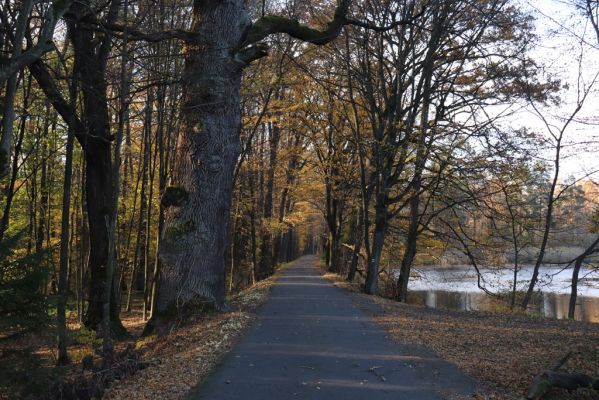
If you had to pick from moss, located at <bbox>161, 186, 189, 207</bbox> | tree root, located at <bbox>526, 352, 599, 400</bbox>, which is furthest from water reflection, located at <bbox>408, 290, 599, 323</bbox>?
tree root, located at <bbox>526, 352, 599, 400</bbox>

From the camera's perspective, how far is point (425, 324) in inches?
399

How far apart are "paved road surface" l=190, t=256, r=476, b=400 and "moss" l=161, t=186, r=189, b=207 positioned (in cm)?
290

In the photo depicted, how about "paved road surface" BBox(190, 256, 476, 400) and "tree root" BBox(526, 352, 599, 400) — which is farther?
"paved road surface" BBox(190, 256, 476, 400)

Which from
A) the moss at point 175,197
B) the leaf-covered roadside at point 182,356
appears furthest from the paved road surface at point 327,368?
the moss at point 175,197

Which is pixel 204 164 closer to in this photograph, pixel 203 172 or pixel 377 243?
pixel 203 172

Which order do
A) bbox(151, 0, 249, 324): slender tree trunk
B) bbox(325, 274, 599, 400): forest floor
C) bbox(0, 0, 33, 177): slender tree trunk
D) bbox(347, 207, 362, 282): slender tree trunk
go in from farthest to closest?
1. bbox(347, 207, 362, 282): slender tree trunk
2. bbox(151, 0, 249, 324): slender tree trunk
3. bbox(325, 274, 599, 400): forest floor
4. bbox(0, 0, 33, 177): slender tree trunk

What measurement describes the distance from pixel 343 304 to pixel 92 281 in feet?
21.7

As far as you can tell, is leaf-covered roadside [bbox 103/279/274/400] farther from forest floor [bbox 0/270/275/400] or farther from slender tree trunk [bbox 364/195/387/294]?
slender tree trunk [bbox 364/195/387/294]

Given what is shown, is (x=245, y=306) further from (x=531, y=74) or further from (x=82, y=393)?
(x=531, y=74)

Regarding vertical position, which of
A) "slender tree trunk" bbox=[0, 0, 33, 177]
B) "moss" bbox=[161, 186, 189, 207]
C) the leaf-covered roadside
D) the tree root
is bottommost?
the leaf-covered roadside

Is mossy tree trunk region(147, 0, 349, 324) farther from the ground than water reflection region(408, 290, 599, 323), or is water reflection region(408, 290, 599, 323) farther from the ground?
mossy tree trunk region(147, 0, 349, 324)

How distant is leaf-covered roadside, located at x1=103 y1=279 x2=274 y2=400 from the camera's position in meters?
5.63

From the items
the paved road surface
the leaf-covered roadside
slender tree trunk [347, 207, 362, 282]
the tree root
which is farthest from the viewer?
slender tree trunk [347, 207, 362, 282]

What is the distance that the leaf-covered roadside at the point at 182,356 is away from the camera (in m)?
5.63
